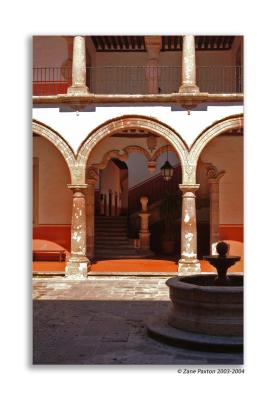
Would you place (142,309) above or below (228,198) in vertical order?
below

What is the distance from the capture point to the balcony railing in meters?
12.5

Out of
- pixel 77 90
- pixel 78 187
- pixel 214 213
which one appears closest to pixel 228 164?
pixel 214 213

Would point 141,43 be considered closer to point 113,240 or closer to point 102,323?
point 113,240

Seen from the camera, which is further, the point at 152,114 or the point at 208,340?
the point at 152,114

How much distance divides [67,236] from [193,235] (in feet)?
11.1

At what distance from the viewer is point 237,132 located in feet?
45.8

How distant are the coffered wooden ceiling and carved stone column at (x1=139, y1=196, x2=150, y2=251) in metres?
4.43

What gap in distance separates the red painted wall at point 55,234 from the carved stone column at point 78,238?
175 cm

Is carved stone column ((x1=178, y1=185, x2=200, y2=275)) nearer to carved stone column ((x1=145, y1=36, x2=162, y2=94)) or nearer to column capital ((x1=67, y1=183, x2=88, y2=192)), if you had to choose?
column capital ((x1=67, y1=183, x2=88, y2=192))

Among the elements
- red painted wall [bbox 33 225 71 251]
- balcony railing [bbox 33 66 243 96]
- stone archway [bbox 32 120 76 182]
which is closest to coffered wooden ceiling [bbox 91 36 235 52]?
balcony railing [bbox 33 66 243 96]

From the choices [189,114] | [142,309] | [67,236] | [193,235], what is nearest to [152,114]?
[189,114]

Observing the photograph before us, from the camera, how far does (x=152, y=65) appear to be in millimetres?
12758
